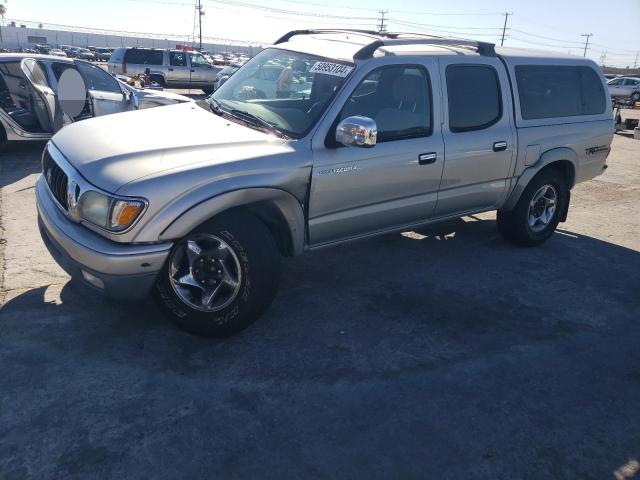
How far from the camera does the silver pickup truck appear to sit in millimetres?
3199

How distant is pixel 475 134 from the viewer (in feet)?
15.4

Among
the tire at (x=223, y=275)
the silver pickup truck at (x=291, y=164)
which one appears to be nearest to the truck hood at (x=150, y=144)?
the silver pickup truck at (x=291, y=164)

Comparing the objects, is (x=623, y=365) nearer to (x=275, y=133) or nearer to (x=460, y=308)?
(x=460, y=308)

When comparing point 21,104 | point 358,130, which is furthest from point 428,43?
point 21,104

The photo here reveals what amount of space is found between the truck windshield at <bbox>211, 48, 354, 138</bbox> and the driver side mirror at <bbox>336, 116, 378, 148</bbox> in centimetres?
30

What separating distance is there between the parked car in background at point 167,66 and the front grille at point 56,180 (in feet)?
65.6

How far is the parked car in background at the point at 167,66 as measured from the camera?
882 inches

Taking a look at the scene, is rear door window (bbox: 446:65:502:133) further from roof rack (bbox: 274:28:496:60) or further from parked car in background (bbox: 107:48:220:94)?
parked car in background (bbox: 107:48:220:94)

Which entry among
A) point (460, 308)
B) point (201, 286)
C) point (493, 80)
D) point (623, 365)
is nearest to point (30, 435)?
point (201, 286)

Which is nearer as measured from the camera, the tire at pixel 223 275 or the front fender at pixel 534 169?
the tire at pixel 223 275

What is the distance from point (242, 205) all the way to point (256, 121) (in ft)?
2.59

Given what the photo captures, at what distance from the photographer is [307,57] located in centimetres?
442

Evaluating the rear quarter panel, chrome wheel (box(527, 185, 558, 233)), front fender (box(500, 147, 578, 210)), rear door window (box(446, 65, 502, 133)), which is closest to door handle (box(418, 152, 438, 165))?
rear door window (box(446, 65, 502, 133))

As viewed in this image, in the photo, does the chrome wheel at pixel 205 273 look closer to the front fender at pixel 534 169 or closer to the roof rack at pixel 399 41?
the roof rack at pixel 399 41
